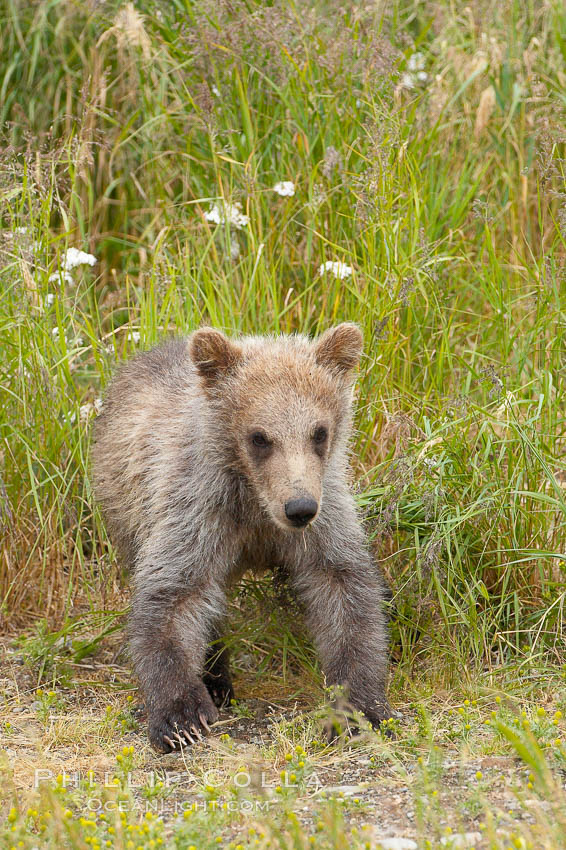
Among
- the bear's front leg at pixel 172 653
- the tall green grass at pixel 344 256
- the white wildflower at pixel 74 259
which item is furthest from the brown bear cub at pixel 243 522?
the white wildflower at pixel 74 259

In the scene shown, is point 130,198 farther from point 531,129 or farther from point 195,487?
point 195,487

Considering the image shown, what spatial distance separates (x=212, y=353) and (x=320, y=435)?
1.91 feet

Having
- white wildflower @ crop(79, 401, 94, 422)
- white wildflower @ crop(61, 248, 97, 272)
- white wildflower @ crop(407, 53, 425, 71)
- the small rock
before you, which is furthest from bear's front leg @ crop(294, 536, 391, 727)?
white wildflower @ crop(407, 53, 425, 71)

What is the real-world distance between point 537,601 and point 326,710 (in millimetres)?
1290

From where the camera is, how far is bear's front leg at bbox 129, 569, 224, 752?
436 cm

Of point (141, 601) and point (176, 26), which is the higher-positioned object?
point (176, 26)

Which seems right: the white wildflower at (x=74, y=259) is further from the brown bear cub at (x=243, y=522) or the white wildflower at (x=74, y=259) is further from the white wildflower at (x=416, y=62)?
the white wildflower at (x=416, y=62)

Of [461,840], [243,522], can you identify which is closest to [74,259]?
[243,522]

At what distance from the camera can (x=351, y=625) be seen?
4.67m

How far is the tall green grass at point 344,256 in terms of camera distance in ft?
16.9

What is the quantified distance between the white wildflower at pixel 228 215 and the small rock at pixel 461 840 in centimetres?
393

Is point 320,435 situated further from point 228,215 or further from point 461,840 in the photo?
point 228,215

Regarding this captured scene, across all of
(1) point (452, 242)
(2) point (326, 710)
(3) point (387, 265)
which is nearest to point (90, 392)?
(3) point (387, 265)

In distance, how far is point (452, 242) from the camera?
682cm
